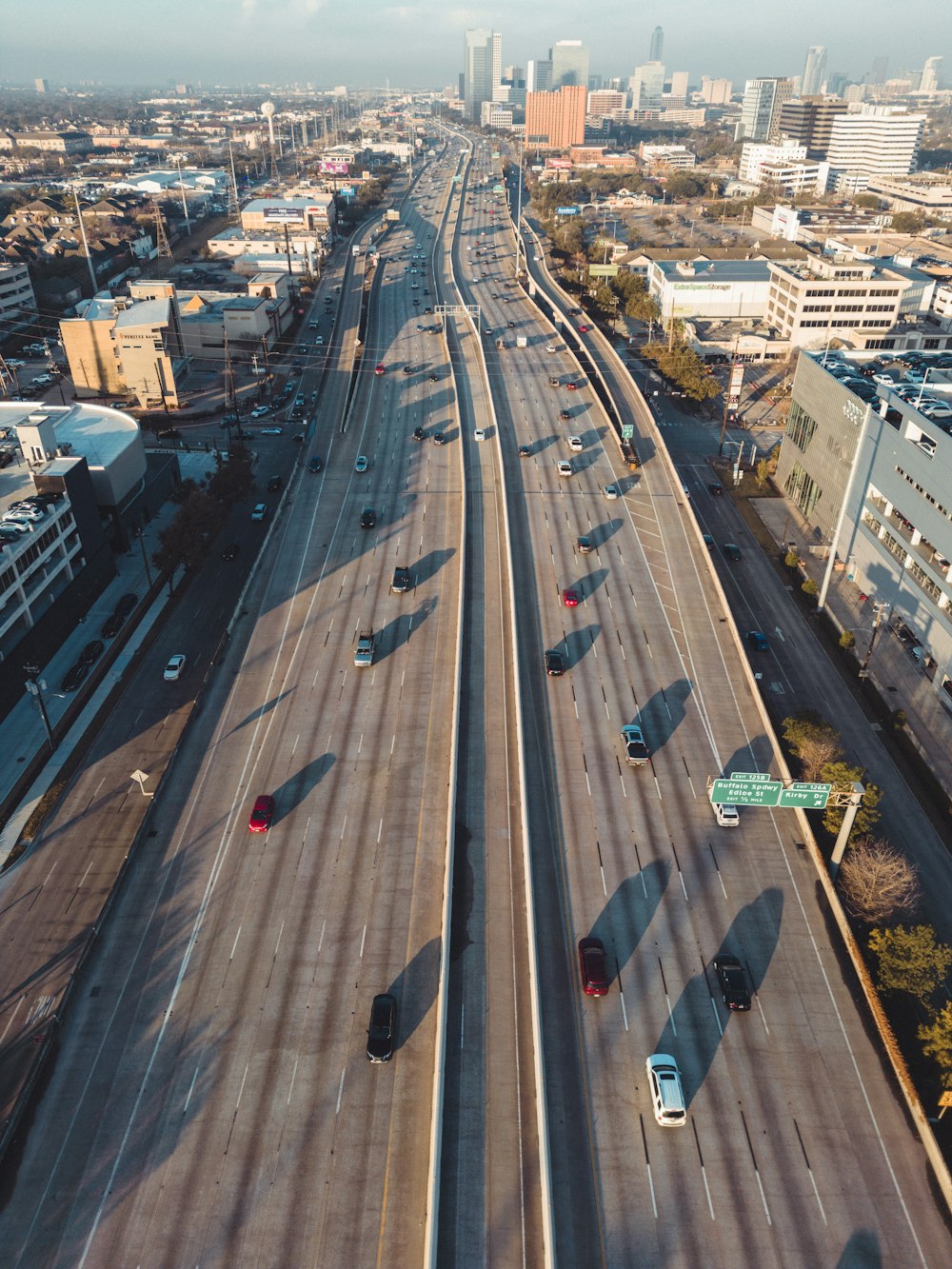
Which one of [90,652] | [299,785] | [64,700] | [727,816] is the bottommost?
[64,700]

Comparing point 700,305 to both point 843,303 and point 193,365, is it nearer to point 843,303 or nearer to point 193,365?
point 843,303

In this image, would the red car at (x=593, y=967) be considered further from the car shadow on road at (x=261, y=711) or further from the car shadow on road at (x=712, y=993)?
the car shadow on road at (x=261, y=711)

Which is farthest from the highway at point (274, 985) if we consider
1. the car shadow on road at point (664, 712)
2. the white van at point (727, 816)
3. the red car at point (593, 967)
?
the white van at point (727, 816)

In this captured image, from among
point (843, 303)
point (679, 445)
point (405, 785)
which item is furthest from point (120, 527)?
point (843, 303)

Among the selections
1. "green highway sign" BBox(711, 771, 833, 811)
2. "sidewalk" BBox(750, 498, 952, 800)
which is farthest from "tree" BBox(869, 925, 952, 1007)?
"sidewalk" BBox(750, 498, 952, 800)

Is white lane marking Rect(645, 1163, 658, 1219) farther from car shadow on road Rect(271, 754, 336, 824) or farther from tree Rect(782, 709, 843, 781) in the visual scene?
car shadow on road Rect(271, 754, 336, 824)

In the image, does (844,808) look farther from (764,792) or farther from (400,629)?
(400,629)

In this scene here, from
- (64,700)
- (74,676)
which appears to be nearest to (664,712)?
(64,700)
